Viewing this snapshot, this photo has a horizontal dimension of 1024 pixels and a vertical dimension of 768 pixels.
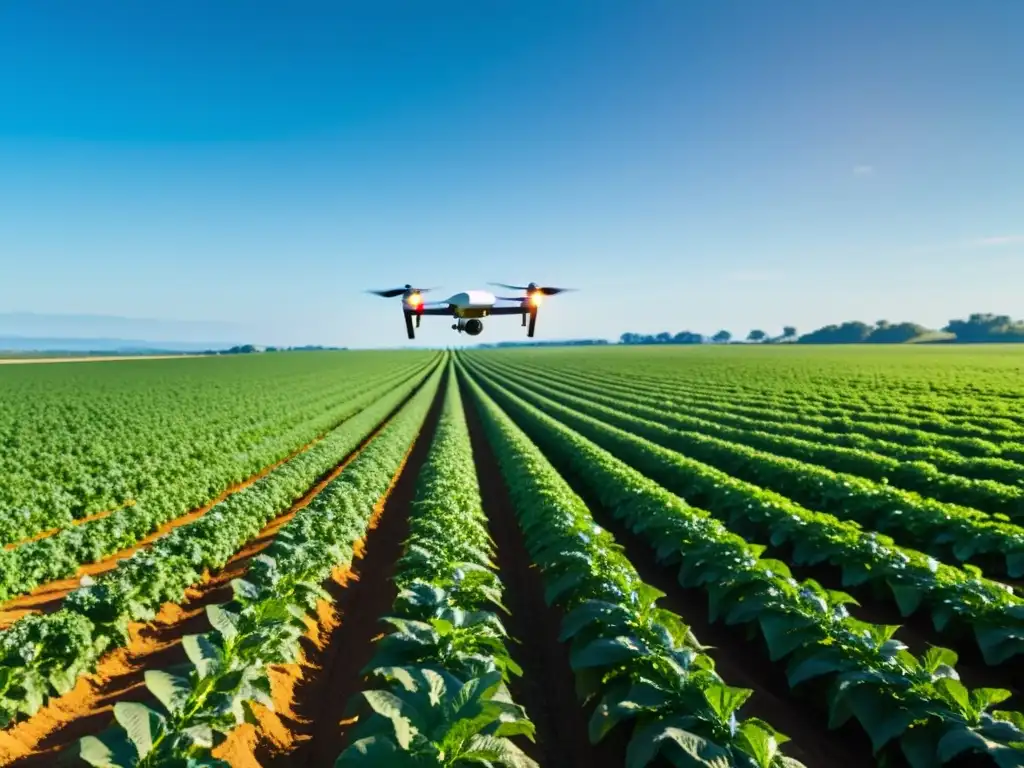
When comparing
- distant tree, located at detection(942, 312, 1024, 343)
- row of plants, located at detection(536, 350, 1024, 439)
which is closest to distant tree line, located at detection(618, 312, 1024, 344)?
distant tree, located at detection(942, 312, 1024, 343)

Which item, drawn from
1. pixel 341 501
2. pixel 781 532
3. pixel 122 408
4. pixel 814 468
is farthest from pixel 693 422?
pixel 122 408

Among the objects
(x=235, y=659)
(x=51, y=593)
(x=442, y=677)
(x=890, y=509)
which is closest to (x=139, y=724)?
(x=235, y=659)

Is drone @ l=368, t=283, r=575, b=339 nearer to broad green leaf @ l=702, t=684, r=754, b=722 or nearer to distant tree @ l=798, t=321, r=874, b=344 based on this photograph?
broad green leaf @ l=702, t=684, r=754, b=722

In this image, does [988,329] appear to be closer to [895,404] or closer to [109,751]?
[895,404]

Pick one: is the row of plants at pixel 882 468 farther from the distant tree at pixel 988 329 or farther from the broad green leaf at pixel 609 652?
the distant tree at pixel 988 329

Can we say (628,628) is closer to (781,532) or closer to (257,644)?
(257,644)
